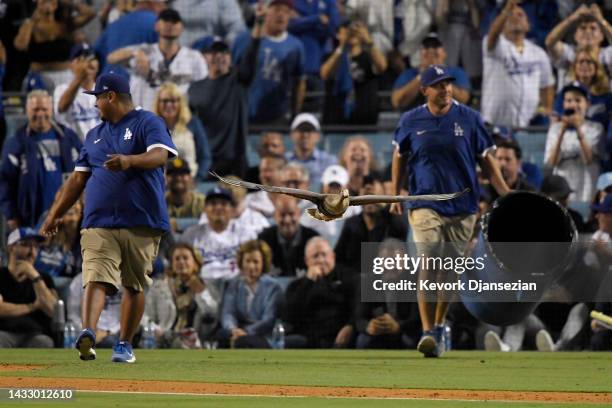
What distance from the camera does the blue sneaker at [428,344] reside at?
10.6 meters

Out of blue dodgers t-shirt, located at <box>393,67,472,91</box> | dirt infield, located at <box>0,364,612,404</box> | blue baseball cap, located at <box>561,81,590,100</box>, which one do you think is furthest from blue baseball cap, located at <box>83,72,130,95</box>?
blue baseball cap, located at <box>561,81,590,100</box>

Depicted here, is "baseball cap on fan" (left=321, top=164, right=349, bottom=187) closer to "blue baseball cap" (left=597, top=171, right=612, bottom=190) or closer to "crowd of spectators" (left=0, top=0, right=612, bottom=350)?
"crowd of spectators" (left=0, top=0, right=612, bottom=350)

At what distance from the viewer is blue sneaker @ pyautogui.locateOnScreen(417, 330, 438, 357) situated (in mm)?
10586

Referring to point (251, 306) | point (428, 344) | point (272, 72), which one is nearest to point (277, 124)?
point (272, 72)

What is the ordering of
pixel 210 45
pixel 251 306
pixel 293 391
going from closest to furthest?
pixel 293 391, pixel 251 306, pixel 210 45

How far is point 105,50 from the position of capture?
15.4 metres

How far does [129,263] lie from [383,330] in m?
4.45

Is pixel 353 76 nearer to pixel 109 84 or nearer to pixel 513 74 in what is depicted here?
pixel 513 74

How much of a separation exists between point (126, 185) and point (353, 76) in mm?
6334

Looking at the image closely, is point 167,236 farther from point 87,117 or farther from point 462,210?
point 462,210

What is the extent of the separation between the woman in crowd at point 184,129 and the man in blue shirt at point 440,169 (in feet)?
13.9

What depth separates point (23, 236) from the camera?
43.9ft

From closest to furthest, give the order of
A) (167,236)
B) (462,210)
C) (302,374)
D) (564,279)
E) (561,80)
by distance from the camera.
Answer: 1. (302,374)
2. (462,210)
3. (564,279)
4. (167,236)
5. (561,80)

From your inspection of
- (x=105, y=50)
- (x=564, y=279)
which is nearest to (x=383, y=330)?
(x=564, y=279)
